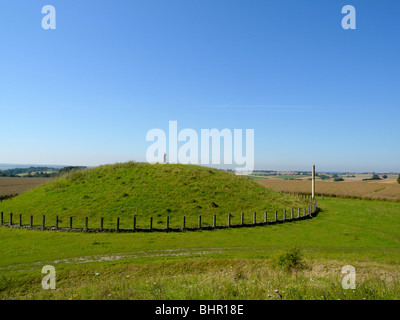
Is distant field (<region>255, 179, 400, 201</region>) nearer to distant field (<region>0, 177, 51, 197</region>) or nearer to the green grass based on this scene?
the green grass

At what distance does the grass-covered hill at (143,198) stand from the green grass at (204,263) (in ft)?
19.4

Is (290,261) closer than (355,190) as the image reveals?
Yes

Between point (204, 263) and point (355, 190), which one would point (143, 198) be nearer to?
point (204, 263)

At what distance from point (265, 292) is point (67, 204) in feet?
108

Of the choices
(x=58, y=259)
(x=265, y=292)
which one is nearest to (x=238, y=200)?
(x=58, y=259)

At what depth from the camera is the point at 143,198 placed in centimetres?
3662

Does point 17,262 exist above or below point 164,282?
below

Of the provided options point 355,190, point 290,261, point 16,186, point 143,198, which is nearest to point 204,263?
point 290,261

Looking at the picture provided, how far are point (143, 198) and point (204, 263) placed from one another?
70.2ft

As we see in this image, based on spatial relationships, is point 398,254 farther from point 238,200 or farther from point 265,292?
point 238,200

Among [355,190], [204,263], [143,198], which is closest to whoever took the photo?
[204,263]
